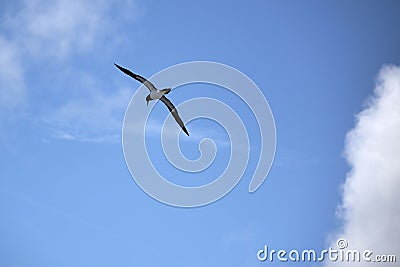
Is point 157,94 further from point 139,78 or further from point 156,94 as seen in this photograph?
point 139,78

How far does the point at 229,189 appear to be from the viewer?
65.9ft

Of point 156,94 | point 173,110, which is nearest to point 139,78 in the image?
point 156,94

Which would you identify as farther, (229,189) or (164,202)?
(229,189)

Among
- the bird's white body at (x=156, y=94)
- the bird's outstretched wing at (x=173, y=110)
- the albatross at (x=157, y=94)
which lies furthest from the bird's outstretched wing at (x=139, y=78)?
the bird's outstretched wing at (x=173, y=110)

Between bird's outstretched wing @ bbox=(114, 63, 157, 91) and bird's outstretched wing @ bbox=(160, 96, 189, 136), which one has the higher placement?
bird's outstretched wing @ bbox=(114, 63, 157, 91)

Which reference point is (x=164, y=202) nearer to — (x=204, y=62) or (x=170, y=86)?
(x=170, y=86)

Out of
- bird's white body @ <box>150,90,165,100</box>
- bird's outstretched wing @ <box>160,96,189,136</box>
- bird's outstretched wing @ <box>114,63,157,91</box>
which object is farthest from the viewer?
bird's outstretched wing @ <box>160,96,189,136</box>

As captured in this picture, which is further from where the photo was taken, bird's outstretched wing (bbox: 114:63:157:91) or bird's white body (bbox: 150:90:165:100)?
bird's white body (bbox: 150:90:165:100)

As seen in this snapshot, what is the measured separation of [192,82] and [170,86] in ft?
4.52

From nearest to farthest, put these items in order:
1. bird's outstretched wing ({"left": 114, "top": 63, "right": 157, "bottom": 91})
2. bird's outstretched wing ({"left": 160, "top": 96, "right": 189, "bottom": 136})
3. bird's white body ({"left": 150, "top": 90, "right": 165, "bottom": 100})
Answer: bird's outstretched wing ({"left": 114, "top": 63, "right": 157, "bottom": 91}), bird's white body ({"left": 150, "top": 90, "right": 165, "bottom": 100}), bird's outstretched wing ({"left": 160, "top": 96, "right": 189, "bottom": 136})

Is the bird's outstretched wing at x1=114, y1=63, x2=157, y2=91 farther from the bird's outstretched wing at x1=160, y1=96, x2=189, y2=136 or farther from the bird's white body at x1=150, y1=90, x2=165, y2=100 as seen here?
the bird's outstretched wing at x1=160, y1=96, x2=189, y2=136

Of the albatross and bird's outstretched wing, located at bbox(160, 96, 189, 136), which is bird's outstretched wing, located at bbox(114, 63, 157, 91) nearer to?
the albatross

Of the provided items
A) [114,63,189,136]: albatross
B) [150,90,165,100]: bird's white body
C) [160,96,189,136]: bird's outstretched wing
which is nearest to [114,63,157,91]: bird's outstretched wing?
[114,63,189,136]: albatross

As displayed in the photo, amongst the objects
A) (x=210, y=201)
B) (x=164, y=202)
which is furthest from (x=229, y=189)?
(x=164, y=202)
